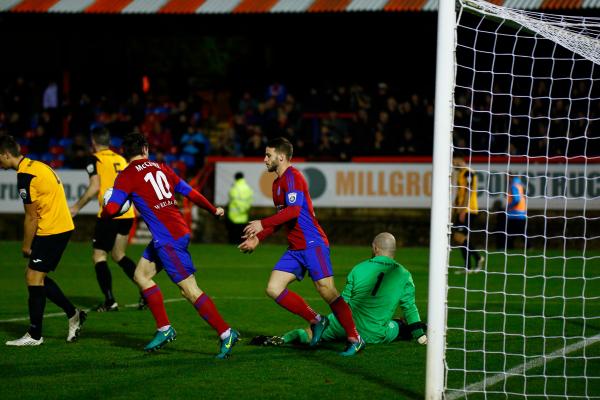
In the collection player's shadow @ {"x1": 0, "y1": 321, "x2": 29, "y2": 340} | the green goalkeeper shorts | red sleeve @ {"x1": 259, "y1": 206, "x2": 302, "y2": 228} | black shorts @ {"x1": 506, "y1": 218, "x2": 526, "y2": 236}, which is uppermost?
red sleeve @ {"x1": 259, "y1": 206, "x2": 302, "y2": 228}

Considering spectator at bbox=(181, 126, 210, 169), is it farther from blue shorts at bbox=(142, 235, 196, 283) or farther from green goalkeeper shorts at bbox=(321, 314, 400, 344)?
blue shorts at bbox=(142, 235, 196, 283)

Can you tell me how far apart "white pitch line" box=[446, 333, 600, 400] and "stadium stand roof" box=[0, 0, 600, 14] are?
42.9 ft

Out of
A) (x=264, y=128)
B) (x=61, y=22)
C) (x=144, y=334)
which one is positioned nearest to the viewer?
(x=144, y=334)

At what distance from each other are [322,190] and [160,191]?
14880 mm

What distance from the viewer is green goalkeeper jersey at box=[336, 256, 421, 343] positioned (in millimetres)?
8602

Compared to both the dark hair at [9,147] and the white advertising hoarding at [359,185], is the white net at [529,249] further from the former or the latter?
the dark hair at [9,147]

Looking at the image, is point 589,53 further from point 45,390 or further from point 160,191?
point 45,390

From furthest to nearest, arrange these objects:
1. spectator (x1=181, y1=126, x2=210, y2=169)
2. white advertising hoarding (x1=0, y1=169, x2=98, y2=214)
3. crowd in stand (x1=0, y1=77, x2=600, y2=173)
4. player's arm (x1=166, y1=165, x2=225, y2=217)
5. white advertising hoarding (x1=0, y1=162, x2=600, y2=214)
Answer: spectator (x1=181, y1=126, x2=210, y2=169) → white advertising hoarding (x1=0, y1=169, x2=98, y2=214) → crowd in stand (x1=0, y1=77, x2=600, y2=173) → white advertising hoarding (x1=0, y1=162, x2=600, y2=214) → player's arm (x1=166, y1=165, x2=225, y2=217)

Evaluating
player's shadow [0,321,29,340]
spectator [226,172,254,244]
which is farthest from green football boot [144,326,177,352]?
spectator [226,172,254,244]

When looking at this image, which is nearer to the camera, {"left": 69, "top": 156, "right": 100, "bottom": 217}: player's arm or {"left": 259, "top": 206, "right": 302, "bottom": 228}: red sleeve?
{"left": 259, "top": 206, "right": 302, "bottom": 228}: red sleeve

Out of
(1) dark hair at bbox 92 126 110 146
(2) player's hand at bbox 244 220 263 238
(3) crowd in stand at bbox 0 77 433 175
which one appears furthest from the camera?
(3) crowd in stand at bbox 0 77 433 175

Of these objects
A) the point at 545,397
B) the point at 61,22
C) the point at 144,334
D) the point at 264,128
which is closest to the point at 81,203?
the point at 144,334

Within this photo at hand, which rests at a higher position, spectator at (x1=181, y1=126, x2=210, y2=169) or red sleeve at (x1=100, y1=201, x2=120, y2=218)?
spectator at (x1=181, y1=126, x2=210, y2=169)

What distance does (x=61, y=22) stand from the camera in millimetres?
27359
